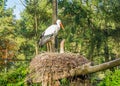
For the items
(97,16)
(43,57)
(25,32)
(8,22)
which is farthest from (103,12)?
(43,57)

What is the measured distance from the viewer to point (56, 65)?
24.7 ft

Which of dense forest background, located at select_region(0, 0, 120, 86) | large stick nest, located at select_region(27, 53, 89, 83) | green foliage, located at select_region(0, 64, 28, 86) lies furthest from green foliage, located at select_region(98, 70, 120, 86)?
dense forest background, located at select_region(0, 0, 120, 86)

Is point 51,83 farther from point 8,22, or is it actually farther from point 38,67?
point 8,22

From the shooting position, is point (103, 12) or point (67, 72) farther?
point (103, 12)

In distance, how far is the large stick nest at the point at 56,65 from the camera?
24.7ft

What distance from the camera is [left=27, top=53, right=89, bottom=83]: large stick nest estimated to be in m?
7.52

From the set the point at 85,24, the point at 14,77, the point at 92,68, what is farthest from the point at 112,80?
the point at 85,24

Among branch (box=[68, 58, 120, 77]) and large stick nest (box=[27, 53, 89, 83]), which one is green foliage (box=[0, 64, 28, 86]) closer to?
large stick nest (box=[27, 53, 89, 83])

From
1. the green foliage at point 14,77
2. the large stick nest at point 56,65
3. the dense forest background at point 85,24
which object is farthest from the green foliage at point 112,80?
the dense forest background at point 85,24

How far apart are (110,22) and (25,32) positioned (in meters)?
11.4

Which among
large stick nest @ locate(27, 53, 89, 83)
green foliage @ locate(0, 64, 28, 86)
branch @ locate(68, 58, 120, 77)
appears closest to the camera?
branch @ locate(68, 58, 120, 77)

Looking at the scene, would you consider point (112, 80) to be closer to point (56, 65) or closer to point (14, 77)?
point (56, 65)

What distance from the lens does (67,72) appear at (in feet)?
24.5

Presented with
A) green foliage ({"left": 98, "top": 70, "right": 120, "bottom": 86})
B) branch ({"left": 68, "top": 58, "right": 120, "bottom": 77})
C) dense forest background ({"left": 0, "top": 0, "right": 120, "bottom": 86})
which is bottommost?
green foliage ({"left": 98, "top": 70, "right": 120, "bottom": 86})
